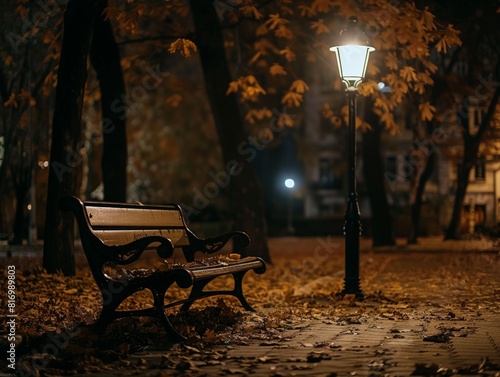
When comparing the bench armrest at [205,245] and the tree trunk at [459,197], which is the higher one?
the tree trunk at [459,197]

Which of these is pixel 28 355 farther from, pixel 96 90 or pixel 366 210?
pixel 366 210

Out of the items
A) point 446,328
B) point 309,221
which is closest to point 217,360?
point 446,328

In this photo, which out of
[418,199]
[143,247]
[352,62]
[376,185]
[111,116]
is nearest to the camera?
[143,247]

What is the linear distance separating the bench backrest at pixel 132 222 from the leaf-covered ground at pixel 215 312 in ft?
3.02

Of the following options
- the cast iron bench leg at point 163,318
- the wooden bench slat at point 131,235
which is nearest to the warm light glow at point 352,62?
the wooden bench slat at point 131,235

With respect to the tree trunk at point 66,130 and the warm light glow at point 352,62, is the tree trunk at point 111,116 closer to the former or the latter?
the tree trunk at point 66,130

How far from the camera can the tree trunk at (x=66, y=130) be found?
14.8 m

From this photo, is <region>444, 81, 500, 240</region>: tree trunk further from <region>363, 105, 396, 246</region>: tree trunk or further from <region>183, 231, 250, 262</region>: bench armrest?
<region>183, 231, 250, 262</region>: bench armrest

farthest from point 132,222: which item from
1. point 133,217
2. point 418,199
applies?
point 418,199

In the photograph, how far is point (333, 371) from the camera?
787 cm

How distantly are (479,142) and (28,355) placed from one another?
27688 millimetres

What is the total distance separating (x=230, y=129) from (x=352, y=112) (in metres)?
7.37

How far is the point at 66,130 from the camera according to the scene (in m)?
14.9

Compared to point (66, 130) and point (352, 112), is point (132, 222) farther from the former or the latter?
point (352, 112)
